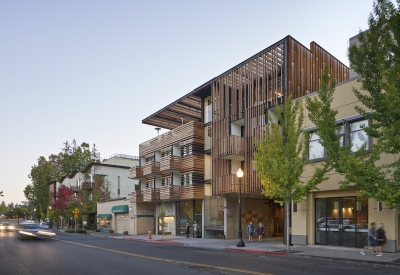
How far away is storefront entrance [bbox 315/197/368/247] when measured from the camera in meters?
20.3

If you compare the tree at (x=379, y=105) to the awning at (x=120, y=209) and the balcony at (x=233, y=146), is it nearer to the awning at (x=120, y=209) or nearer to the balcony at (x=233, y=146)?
the balcony at (x=233, y=146)

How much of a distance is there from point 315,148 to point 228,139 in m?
8.03

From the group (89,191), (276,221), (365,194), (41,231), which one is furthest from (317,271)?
(89,191)

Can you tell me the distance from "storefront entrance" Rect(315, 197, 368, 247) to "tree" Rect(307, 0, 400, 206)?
4008 millimetres

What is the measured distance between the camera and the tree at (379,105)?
49.9 feet

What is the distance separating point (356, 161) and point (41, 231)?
28506mm

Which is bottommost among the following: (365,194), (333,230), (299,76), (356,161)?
(333,230)

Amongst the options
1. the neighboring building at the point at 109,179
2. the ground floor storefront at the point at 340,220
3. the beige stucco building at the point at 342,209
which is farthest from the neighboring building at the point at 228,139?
the neighboring building at the point at 109,179

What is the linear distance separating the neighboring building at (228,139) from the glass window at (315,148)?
306cm

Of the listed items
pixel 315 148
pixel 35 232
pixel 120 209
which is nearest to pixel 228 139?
pixel 315 148

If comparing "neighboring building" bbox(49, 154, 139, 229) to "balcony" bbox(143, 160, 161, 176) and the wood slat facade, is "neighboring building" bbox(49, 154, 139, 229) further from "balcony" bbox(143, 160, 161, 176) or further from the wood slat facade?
the wood slat facade

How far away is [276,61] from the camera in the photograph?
2705cm

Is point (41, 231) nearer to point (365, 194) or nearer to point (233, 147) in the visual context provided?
point (233, 147)

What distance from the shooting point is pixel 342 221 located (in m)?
21.3
